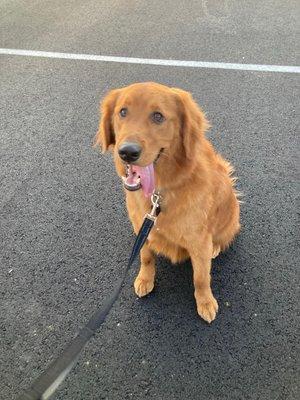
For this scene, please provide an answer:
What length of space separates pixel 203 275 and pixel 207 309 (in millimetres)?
226

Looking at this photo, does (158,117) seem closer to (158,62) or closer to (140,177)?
(140,177)

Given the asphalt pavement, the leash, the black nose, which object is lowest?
the asphalt pavement

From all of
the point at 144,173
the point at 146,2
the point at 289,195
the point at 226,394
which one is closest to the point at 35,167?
the point at 144,173

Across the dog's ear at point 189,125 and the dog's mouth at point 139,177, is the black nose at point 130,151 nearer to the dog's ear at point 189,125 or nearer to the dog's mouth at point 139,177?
the dog's mouth at point 139,177

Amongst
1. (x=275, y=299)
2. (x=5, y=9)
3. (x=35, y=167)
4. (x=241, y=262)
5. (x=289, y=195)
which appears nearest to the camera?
(x=275, y=299)

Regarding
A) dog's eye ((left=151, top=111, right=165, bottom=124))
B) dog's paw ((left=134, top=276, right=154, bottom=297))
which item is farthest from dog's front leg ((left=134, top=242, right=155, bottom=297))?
dog's eye ((left=151, top=111, right=165, bottom=124))

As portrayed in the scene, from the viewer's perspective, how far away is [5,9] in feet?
21.1

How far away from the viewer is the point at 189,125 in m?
2.19

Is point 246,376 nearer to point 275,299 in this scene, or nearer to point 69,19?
point 275,299

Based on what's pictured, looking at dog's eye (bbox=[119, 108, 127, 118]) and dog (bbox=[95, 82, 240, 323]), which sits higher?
dog's eye (bbox=[119, 108, 127, 118])

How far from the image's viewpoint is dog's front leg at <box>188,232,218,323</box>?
7.62ft

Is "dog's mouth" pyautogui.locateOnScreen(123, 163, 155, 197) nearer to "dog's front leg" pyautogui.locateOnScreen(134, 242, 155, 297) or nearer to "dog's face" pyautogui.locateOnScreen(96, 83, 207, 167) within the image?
"dog's face" pyautogui.locateOnScreen(96, 83, 207, 167)

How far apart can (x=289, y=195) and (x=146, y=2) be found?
14.8ft

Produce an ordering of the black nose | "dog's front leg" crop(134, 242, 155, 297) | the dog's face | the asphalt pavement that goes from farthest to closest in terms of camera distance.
→ "dog's front leg" crop(134, 242, 155, 297) < the asphalt pavement < the dog's face < the black nose
